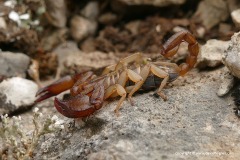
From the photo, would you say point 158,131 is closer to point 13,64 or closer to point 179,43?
point 179,43

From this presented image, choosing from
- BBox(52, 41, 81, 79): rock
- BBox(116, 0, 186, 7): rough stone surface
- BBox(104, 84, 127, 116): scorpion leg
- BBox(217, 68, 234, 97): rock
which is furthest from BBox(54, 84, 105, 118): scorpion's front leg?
BBox(116, 0, 186, 7): rough stone surface

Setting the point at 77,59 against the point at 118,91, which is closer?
the point at 118,91

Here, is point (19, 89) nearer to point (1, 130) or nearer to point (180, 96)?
point (1, 130)

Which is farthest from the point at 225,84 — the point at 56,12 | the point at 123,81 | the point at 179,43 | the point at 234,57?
the point at 56,12

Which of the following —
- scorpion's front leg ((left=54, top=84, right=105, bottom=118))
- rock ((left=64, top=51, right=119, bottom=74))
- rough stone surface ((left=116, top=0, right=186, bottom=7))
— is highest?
rough stone surface ((left=116, top=0, right=186, bottom=7))

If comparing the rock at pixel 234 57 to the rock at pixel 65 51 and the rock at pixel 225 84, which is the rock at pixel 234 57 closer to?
the rock at pixel 225 84

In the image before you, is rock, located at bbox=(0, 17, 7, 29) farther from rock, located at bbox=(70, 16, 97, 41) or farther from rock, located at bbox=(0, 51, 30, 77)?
rock, located at bbox=(70, 16, 97, 41)

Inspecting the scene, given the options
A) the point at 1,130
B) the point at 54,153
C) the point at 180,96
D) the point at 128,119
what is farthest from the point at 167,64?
the point at 1,130
